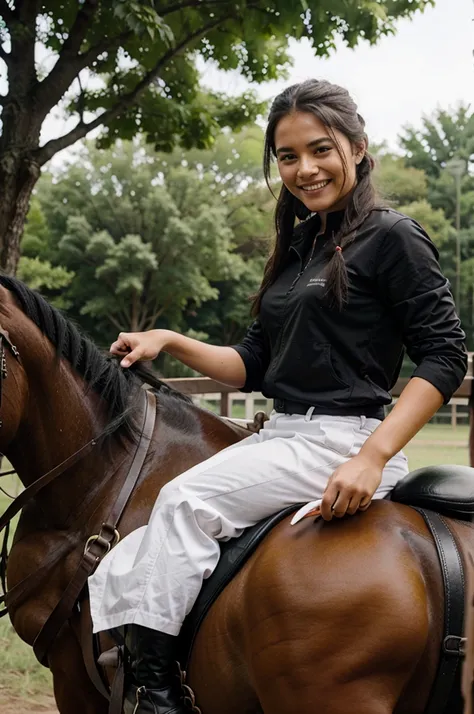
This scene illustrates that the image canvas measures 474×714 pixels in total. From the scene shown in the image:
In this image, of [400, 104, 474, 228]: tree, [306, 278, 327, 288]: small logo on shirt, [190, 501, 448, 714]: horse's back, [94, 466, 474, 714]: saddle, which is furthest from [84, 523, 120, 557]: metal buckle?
[400, 104, 474, 228]: tree

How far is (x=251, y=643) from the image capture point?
64.7 inches

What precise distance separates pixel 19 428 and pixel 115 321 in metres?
26.3

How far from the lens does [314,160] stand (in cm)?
194

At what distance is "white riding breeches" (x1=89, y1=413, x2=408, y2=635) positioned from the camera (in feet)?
5.79

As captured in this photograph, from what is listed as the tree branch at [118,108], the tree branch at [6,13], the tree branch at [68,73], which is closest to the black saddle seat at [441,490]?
the tree branch at [118,108]

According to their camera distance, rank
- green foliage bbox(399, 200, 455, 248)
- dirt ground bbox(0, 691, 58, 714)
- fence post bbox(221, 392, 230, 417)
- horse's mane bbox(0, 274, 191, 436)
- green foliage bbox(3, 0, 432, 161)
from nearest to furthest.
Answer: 1. horse's mane bbox(0, 274, 191, 436)
2. dirt ground bbox(0, 691, 58, 714)
3. green foliage bbox(3, 0, 432, 161)
4. fence post bbox(221, 392, 230, 417)
5. green foliage bbox(399, 200, 455, 248)

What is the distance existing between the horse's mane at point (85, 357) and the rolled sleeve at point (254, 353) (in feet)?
1.23

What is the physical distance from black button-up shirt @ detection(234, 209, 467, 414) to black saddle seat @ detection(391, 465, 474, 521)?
210 millimetres

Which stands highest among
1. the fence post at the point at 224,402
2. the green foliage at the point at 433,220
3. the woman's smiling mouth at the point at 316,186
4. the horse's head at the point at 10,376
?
the green foliage at the point at 433,220

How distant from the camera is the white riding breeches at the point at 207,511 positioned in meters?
1.76

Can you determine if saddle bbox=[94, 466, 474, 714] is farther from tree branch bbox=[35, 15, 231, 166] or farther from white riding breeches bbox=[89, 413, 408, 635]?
tree branch bbox=[35, 15, 231, 166]

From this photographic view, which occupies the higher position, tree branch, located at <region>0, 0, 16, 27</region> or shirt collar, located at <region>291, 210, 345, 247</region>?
tree branch, located at <region>0, 0, 16, 27</region>

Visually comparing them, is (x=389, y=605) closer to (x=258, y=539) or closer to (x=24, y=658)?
(x=258, y=539)

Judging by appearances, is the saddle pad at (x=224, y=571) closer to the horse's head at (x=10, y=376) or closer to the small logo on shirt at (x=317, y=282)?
the small logo on shirt at (x=317, y=282)
